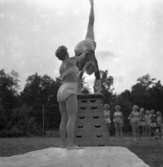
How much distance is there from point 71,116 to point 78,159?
108 centimetres

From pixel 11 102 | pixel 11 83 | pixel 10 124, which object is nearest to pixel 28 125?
pixel 10 124

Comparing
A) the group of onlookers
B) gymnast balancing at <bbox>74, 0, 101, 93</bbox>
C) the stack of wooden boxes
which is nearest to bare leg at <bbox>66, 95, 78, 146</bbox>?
the stack of wooden boxes

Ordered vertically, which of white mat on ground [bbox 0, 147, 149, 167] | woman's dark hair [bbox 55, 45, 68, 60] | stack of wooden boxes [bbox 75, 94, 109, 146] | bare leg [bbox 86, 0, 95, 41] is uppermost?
bare leg [bbox 86, 0, 95, 41]

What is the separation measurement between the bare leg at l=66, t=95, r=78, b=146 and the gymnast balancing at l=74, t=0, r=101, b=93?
160cm

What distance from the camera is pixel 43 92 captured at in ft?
203

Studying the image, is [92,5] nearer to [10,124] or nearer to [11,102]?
[10,124]

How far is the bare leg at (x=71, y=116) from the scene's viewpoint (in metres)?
8.52

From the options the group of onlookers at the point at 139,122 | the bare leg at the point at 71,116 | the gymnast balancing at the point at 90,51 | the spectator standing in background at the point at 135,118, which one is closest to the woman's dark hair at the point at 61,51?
the bare leg at the point at 71,116

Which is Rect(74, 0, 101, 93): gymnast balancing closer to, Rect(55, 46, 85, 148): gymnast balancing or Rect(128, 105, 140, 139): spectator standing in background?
Rect(55, 46, 85, 148): gymnast balancing

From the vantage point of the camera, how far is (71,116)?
8594 mm

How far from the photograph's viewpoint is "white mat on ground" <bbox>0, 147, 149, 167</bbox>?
7.65 m

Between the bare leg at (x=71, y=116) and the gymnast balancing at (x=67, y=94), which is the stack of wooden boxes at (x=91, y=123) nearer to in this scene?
the gymnast balancing at (x=67, y=94)

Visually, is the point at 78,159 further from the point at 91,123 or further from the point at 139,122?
the point at 139,122

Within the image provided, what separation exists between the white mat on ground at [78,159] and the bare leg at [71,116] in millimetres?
325
